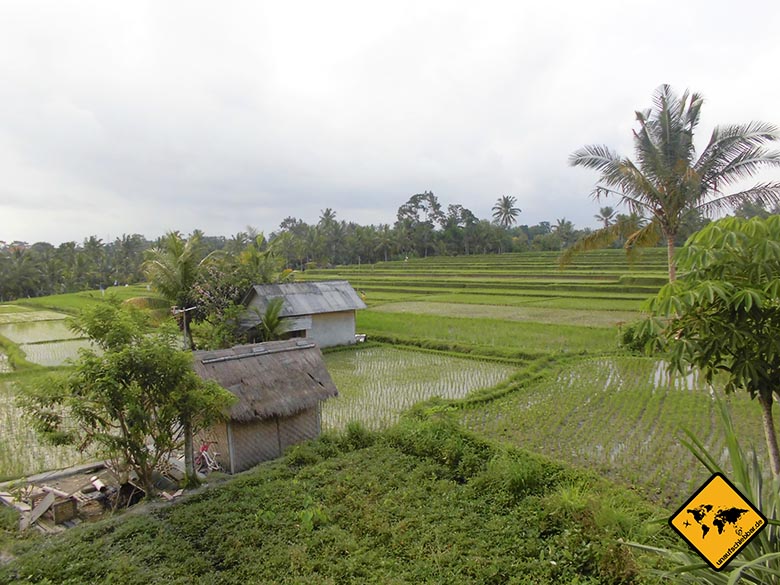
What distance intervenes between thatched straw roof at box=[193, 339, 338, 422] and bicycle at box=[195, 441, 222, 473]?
96 centimetres

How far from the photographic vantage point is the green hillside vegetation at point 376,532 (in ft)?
15.4

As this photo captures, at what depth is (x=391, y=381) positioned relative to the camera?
12398mm

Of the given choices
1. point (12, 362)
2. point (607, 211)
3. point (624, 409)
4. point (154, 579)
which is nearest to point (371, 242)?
point (607, 211)

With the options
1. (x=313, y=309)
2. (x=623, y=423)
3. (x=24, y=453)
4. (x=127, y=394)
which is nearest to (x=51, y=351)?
(x=313, y=309)

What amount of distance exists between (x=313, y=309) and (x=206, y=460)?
8.81m

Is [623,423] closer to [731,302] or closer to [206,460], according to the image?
[731,302]

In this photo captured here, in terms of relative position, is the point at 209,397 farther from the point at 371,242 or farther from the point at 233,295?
the point at 371,242

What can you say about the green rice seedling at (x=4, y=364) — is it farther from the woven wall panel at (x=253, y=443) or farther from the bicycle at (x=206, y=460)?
the woven wall panel at (x=253, y=443)

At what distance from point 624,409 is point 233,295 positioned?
12.3 metres

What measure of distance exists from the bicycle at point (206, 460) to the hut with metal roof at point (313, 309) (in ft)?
24.9

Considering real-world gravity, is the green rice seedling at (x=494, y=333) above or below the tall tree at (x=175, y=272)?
below

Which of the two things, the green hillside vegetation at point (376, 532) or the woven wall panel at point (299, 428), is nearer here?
the green hillside vegetation at point (376, 532)

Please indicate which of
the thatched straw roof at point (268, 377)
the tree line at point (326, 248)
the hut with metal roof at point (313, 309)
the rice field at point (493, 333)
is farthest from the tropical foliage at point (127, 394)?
the tree line at point (326, 248)

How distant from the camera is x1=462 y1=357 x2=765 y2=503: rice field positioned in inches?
273
